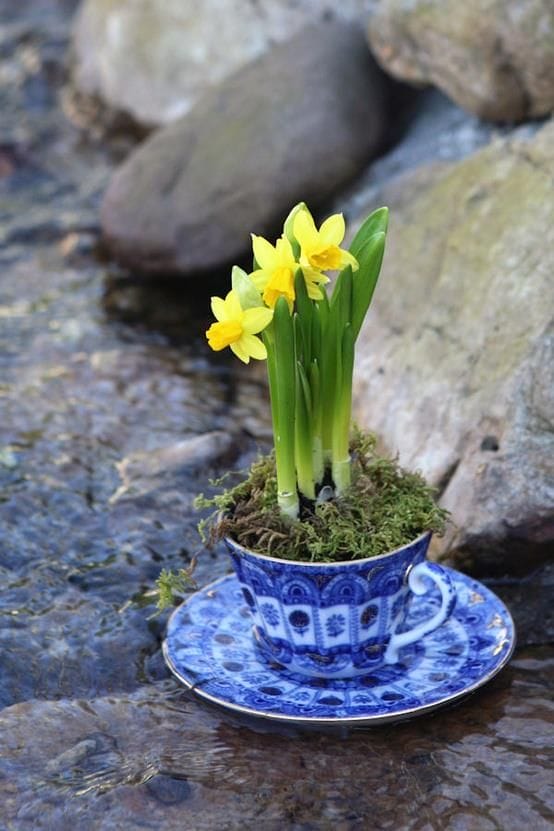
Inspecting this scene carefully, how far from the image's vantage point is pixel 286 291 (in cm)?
182

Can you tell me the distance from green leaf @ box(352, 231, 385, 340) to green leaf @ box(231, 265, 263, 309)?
196 mm

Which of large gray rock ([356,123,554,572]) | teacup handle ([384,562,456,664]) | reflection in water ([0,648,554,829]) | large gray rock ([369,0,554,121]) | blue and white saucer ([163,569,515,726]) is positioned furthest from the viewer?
large gray rock ([369,0,554,121])

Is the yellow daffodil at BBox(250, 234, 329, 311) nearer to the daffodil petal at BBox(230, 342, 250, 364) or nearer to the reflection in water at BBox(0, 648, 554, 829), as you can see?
the daffodil petal at BBox(230, 342, 250, 364)

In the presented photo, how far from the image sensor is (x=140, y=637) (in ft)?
7.71

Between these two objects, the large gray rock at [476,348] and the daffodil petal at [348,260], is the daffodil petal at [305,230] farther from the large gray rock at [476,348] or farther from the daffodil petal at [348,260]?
the large gray rock at [476,348]

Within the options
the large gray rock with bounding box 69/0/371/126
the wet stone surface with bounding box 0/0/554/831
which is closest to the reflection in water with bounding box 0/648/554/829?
the wet stone surface with bounding box 0/0/554/831

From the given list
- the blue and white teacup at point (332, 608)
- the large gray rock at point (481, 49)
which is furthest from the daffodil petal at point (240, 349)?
the large gray rock at point (481, 49)

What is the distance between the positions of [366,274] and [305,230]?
0.17 m

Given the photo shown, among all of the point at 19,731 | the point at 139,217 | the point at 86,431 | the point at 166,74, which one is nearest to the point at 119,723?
the point at 19,731

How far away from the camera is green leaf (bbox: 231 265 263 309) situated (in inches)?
71.2

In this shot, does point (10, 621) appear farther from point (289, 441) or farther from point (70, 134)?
point (70, 134)

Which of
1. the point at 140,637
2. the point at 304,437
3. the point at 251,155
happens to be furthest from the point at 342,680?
the point at 251,155

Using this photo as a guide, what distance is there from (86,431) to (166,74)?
282 centimetres

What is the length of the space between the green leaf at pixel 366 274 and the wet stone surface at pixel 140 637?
743 millimetres
